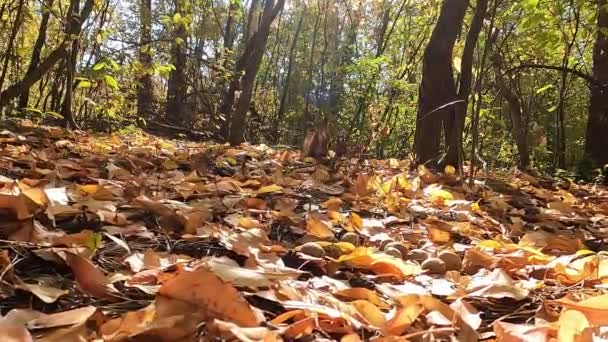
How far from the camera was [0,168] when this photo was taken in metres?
1.72

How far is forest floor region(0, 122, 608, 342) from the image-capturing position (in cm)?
74

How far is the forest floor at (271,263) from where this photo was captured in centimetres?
74

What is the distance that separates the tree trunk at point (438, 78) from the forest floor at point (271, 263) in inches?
47.3

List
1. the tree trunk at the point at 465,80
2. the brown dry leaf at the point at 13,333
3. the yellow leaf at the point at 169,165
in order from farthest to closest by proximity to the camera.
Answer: the tree trunk at the point at 465,80, the yellow leaf at the point at 169,165, the brown dry leaf at the point at 13,333

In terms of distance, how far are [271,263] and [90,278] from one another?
0.35 m

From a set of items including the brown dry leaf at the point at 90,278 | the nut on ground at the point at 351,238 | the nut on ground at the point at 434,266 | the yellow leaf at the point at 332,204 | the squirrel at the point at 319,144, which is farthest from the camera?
the squirrel at the point at 319,144

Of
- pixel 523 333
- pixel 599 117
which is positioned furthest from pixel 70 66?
pixel 599 117

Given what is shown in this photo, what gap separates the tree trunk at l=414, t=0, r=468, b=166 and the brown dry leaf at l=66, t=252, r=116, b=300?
261cm

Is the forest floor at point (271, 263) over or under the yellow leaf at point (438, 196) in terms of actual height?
under

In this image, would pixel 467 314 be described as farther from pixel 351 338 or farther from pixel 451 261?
pixel 451 261

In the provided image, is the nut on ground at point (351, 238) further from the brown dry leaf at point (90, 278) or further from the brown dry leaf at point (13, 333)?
the brown dry leaf at point (13, 333)

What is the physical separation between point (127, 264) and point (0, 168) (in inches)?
37.5

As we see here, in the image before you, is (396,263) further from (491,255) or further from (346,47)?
(346,47)

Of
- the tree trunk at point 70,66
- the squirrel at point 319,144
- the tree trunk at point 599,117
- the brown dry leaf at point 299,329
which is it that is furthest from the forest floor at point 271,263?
the tree trunk at point 599,117
